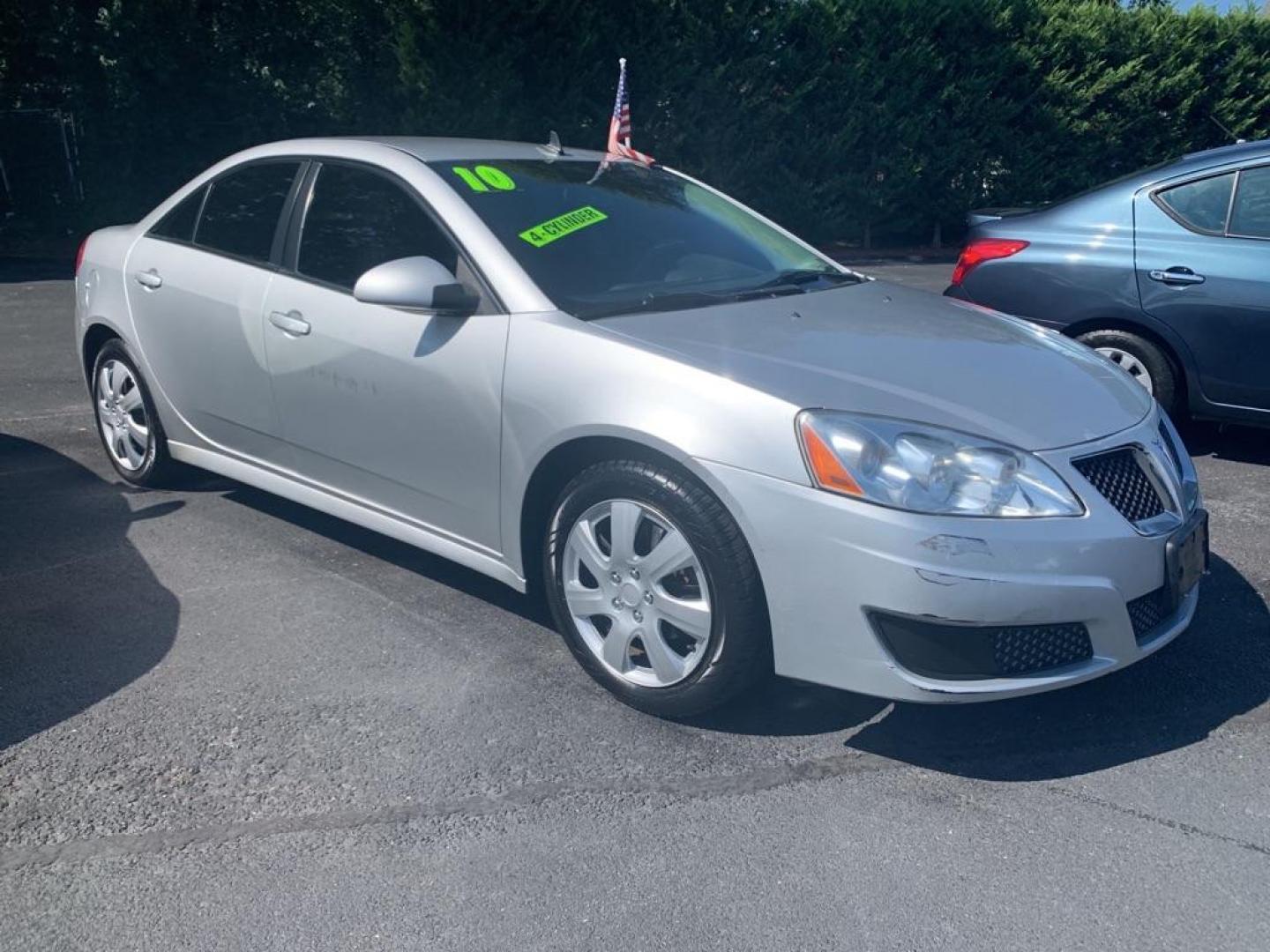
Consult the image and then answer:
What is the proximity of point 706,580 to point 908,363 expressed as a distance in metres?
0.89

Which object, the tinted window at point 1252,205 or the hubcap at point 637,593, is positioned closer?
the hubcap at point 637,593

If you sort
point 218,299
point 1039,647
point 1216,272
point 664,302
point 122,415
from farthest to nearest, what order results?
point 1216,272, point 122,415, point 218,299, point 664,302, point 1039,647

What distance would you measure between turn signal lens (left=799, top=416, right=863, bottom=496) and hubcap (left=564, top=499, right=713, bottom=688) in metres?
0.42

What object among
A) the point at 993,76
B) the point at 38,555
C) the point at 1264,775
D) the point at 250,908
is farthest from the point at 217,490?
the point at 993,76

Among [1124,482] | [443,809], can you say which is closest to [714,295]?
[1124,482]

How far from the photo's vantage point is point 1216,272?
6035 millimetres

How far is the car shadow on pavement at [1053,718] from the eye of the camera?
346 centimetres

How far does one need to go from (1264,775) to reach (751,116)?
14.9 meters

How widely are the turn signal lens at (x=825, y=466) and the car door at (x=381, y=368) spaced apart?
1.04m

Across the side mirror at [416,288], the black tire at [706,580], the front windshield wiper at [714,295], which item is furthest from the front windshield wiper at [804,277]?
the black tire at [706,580]

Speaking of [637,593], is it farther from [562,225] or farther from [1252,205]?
[1252,205]

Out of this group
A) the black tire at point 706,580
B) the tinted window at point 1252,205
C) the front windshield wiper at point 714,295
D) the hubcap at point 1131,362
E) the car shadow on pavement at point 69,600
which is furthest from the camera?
the hubcap at point 1131,362

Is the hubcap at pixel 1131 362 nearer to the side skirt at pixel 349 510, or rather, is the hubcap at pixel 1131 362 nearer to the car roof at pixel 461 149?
the car roof at pixel 461 149

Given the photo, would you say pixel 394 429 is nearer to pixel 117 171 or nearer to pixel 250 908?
pixel 250 908
